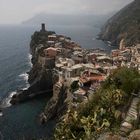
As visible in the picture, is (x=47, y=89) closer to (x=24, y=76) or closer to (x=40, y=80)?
(x=40, y=80)

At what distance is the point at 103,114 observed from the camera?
34.9m

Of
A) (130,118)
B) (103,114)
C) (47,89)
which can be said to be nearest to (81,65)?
(47,89)

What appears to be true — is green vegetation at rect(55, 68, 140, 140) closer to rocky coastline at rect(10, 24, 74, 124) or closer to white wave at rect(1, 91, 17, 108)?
rocky coastline at rect(10, 24, 74, 124)

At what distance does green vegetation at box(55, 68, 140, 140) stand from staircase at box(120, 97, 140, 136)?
2.46 feet

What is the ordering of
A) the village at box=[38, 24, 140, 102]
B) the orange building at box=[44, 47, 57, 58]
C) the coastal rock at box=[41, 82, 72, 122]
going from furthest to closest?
the orange building at box=[44, 47, 57, 58] < the coastal rock at box=[41, 82, 72, 122] < the village at box=[38, 24, 140, 102]

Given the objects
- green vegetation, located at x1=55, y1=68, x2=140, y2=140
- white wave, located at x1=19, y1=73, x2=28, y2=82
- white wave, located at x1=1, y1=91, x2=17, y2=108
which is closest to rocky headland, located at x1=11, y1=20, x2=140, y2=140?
green vegetation, located at x1=55, y1=68, x2=140, y2=140

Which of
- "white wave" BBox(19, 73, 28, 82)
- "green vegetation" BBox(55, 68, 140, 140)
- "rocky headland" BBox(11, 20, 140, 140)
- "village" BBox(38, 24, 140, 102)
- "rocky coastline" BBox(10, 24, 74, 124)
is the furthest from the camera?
"white wave" BBox(19, 73, 28, 82)

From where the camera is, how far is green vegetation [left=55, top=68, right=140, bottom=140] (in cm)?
3216

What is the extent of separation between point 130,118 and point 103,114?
307 cm

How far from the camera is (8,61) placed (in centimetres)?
14425

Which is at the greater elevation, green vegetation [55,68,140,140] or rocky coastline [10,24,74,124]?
green vegetation [55,68,140,140]

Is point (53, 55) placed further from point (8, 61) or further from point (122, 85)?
point (122, 85)

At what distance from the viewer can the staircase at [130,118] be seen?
30516 millimetres

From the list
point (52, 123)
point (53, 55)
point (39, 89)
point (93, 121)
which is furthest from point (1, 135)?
point (53, 55)
